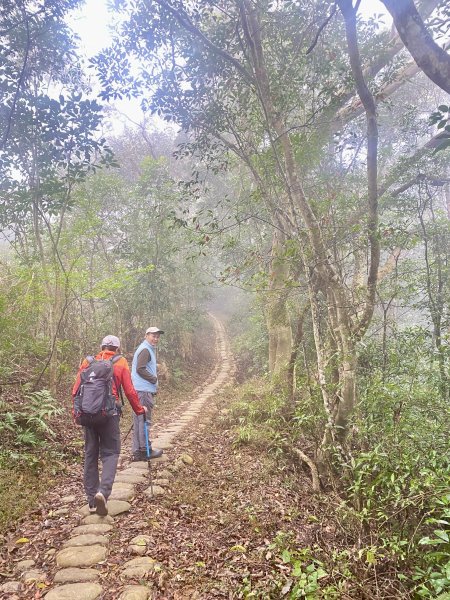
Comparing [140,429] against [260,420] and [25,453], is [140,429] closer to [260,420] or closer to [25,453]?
[25,453]

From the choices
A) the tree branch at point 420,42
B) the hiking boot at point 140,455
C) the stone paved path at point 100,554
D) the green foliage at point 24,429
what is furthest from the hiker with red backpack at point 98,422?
the tree branch at point 420,42

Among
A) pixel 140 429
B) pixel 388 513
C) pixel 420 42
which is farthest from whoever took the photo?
pixel 140 429

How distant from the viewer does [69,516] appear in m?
4.98

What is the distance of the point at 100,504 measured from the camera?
15.6ft

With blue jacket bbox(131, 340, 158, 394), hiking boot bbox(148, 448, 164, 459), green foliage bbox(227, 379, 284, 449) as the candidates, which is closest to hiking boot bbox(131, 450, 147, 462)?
hiking boot bbox(148, 448, 164, 459)

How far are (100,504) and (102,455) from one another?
0.56 metres

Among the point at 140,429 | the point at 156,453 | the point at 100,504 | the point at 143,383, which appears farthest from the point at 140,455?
the point at 100,504

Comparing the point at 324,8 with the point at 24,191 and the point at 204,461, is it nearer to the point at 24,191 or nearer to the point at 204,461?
the point at 24,191

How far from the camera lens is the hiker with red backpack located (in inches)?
A: 190

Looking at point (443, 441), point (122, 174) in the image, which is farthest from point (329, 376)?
point (122, 174)

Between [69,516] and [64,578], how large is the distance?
4.33ft

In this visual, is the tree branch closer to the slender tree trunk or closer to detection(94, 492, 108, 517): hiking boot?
detection(94, 492, 108, 517): hiking boot

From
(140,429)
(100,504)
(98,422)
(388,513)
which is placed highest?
(98,422)

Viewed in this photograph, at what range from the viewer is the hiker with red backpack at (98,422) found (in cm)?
482
